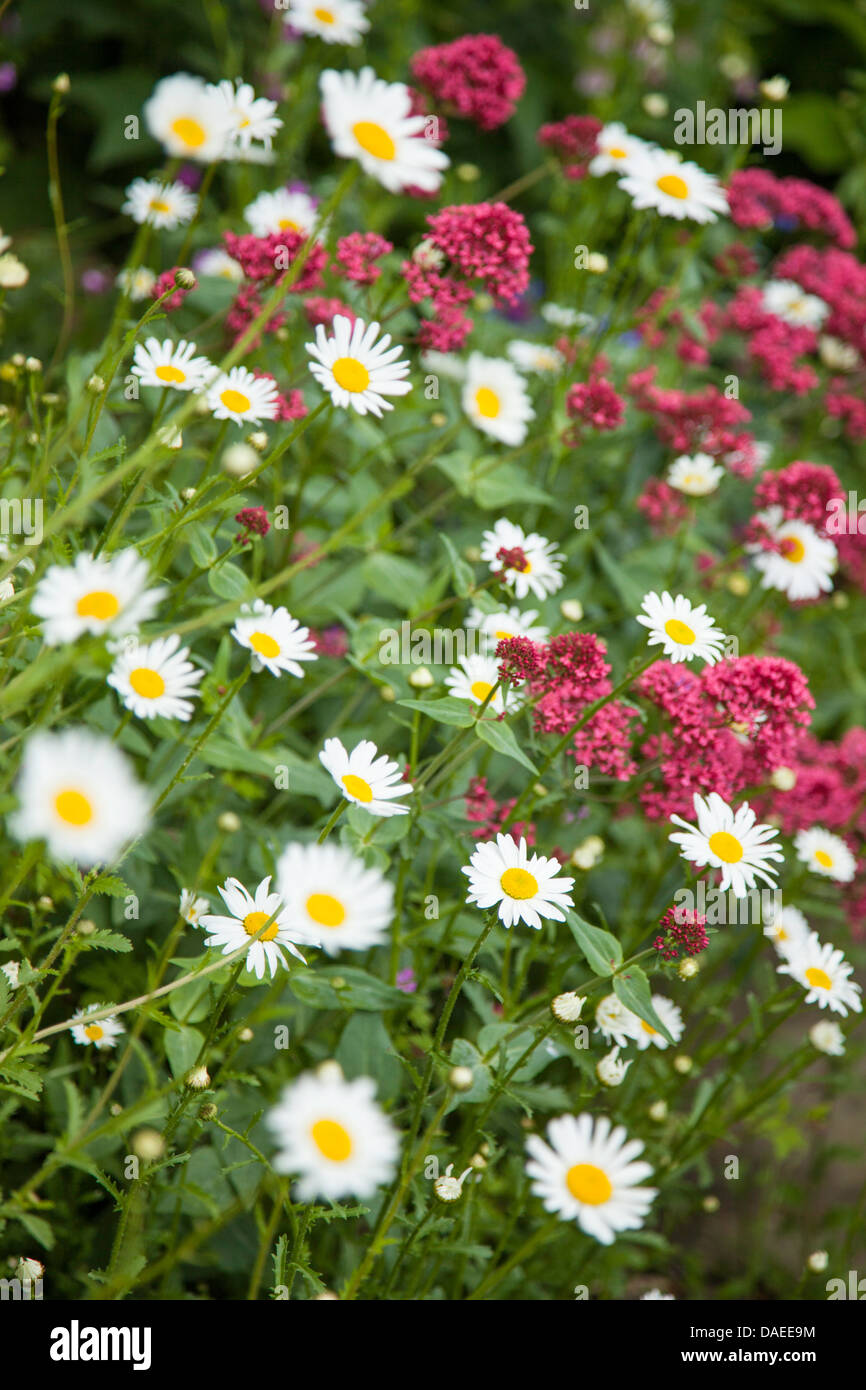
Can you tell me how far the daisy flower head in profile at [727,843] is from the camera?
166 centimetres

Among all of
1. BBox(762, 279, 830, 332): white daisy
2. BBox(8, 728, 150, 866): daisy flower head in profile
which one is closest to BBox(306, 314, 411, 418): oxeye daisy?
BBox(8, 728, 150, 866): daisy flower head in profile

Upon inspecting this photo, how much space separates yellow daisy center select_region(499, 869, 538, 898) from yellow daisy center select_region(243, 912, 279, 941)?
320 mm

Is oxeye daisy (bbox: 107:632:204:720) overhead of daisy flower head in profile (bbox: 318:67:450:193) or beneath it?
beneath

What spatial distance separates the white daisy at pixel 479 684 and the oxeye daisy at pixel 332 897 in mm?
563

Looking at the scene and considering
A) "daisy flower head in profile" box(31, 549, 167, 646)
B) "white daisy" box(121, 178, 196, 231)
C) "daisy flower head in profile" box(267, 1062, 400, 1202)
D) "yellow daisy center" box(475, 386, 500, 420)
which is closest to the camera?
"daisy flower head in profile" box(267, 1062, 400, 1202)

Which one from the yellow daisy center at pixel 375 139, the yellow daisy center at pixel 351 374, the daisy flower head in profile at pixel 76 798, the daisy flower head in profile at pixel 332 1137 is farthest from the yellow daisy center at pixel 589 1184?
the yellow daisy center at pixel 375 139

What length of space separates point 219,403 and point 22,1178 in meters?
1.42

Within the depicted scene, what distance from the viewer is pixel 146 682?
1.65 m

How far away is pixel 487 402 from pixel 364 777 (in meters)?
1.20

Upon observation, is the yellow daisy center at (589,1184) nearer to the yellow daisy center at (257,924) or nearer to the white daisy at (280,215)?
the yellow daisy center at (257,924)

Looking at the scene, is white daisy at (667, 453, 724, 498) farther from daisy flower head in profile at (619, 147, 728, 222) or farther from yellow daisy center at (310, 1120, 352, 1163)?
yellow daisy center at (310, 1120, 352, 1163)

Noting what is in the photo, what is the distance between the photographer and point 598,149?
290cm

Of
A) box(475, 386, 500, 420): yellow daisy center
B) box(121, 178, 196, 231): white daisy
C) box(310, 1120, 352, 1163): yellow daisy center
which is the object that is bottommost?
box(310, 1120, 352, 1163): yellow daisy center

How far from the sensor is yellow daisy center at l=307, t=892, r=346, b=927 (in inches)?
50.3
